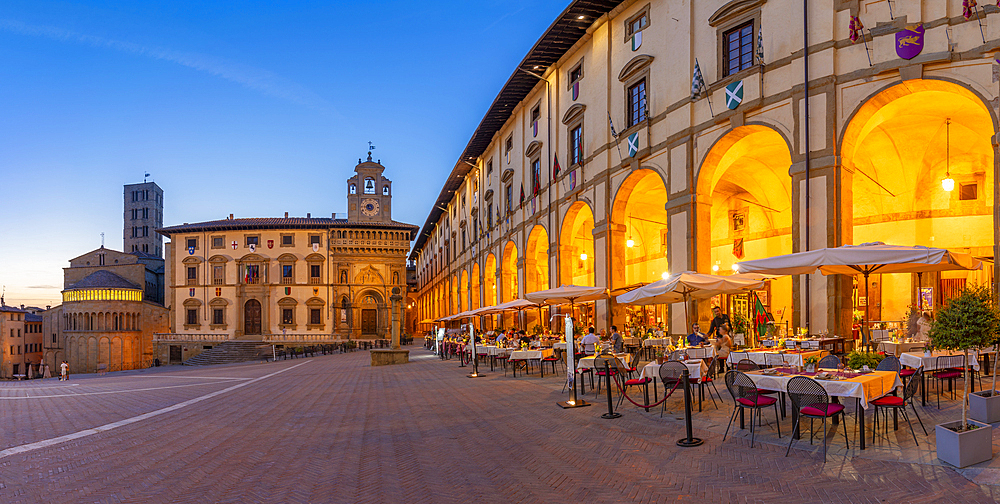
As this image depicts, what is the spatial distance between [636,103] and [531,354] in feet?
32.1

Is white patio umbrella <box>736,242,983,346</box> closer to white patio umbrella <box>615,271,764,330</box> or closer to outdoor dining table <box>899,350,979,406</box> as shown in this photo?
white patio umbrella <box>615,271,764,330</box>

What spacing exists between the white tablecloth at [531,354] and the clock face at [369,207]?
46141 millimetres

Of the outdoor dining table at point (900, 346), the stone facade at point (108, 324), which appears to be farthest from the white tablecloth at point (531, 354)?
the stone facade at point (108, 324)

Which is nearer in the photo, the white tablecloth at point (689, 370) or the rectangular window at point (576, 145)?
the white tablecloth at point (689, 370)

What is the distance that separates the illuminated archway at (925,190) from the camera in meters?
15.8

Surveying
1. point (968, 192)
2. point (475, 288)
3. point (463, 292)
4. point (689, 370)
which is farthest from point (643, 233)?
point (463, 292)

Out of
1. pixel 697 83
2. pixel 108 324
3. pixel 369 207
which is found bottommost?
pixel 108 324

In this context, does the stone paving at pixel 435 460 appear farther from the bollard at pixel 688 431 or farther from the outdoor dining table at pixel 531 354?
the outdoor dining table at pixel 531 354

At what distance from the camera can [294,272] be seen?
53.8 m

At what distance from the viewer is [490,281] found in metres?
36.7

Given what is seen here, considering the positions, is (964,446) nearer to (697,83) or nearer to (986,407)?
(986,407)

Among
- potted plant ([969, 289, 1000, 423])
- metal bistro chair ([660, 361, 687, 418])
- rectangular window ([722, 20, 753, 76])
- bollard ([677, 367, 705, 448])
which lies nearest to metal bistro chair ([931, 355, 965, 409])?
potted plant ([969, 289, 1000, 423])

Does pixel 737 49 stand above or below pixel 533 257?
above

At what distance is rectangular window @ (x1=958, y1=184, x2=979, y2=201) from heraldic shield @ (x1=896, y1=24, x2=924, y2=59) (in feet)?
23.5
